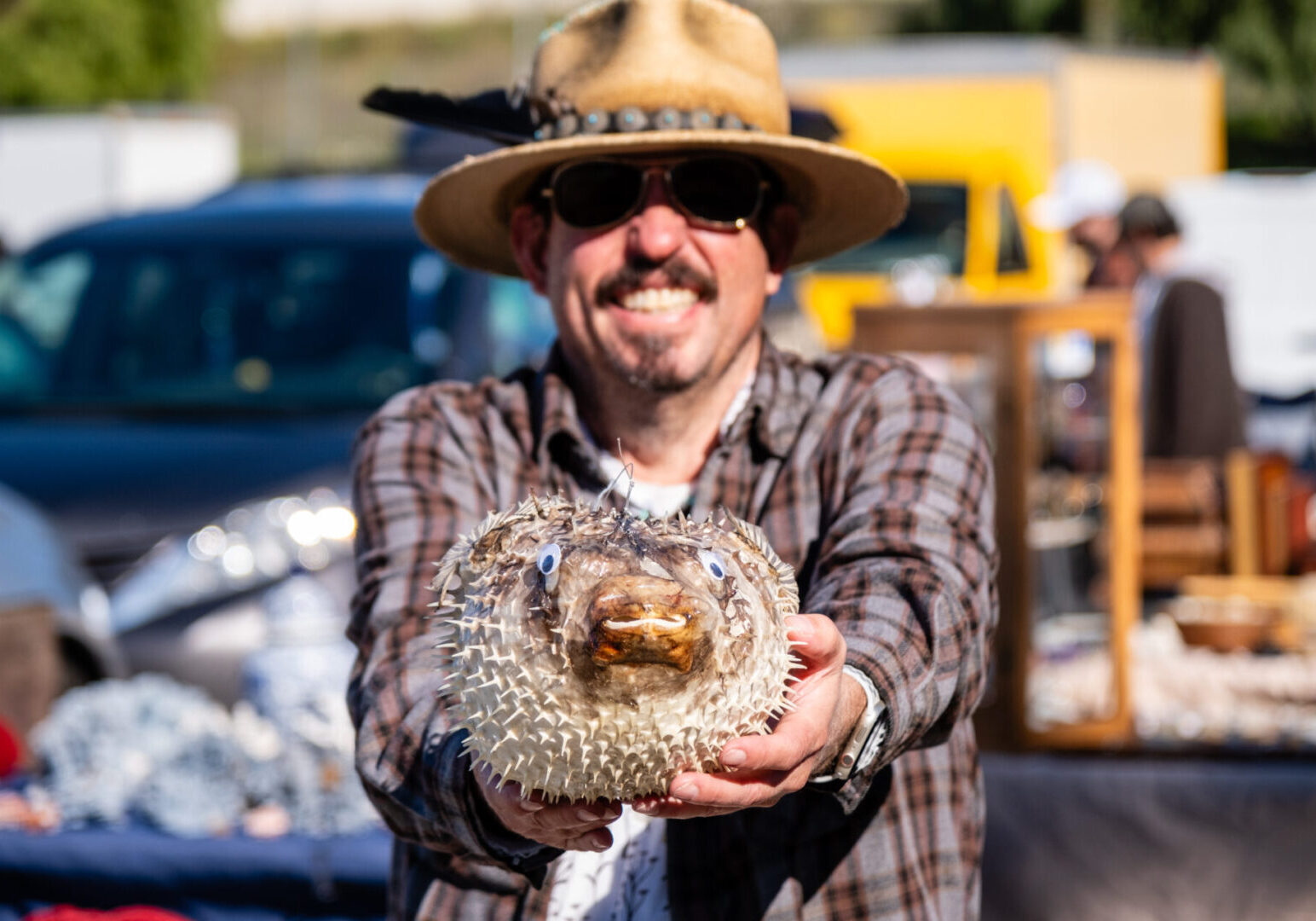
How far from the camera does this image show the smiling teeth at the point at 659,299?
210 cm

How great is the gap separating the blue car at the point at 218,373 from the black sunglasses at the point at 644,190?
2755 millimetres

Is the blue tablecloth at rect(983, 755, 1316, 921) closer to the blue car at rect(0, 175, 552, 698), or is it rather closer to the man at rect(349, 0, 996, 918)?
the man at rect(349, 0, 996, 918)

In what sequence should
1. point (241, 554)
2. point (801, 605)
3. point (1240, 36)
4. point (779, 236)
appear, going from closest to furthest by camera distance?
point (801, 605) < point (779, 236) < point (241, 554) < point (1240, 36)

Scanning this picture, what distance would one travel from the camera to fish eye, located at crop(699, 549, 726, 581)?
4.88ft

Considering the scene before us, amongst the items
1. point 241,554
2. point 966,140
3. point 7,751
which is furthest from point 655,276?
point 966,140

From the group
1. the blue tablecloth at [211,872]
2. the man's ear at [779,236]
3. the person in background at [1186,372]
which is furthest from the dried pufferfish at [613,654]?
the person in background at [1186,372]

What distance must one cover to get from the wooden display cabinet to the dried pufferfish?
2472 millimetres

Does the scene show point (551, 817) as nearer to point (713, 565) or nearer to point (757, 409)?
point (713, 565)

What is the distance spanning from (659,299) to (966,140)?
1251cm

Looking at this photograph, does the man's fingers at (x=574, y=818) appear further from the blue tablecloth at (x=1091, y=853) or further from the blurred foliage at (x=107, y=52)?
the blurred foliage at (x=107, y=52)

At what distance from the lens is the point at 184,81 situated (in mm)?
39719

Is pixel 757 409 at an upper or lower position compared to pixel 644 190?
lower

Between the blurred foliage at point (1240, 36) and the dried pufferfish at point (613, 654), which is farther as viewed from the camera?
the blurred foliage at point (1240, 36)

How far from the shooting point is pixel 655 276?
6.95 ft
